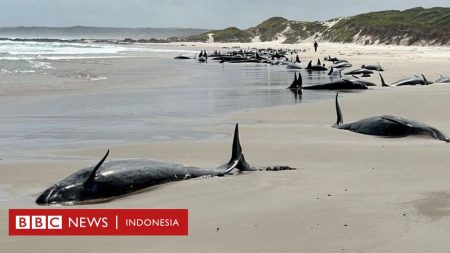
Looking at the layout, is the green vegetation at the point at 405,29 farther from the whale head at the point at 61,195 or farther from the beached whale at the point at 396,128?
the whale head at the point at 61,195

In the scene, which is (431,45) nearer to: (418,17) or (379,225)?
(418,17)

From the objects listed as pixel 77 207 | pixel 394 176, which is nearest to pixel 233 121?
pixel 394 176

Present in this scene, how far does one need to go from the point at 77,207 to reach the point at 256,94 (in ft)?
36.2

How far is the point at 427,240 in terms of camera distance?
3.80 meters

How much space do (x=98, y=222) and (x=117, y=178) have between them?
1327mm

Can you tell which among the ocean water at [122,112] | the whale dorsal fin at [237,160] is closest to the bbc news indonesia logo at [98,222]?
the whale dorsal fin at [237,160]

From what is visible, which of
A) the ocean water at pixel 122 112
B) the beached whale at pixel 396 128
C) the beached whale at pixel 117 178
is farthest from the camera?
the ocean water at pixel 122 112

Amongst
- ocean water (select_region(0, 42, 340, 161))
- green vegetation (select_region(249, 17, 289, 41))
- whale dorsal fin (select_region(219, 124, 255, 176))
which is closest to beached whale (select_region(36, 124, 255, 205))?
whale dorsal fin (select_region(219, 124, 255, 176))

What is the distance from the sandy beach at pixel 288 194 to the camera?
3824 millimetres

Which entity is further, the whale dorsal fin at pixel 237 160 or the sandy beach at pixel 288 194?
the whale dorsal fin at pixel 237 160

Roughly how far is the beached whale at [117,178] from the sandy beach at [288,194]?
155mm

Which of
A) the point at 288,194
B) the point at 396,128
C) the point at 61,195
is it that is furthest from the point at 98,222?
the point at 396,128

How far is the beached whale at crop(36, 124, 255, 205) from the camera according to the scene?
520 centimetres

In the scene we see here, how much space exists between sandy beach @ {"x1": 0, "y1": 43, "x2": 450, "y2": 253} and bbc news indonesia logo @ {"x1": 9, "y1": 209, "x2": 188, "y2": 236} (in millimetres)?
117
